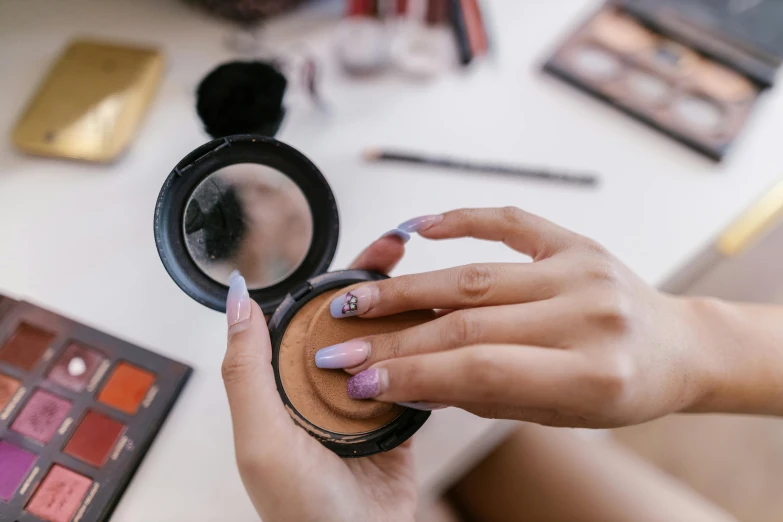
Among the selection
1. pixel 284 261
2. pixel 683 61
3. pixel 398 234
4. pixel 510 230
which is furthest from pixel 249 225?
pixel 683 61

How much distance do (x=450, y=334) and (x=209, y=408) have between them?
0.28 meters

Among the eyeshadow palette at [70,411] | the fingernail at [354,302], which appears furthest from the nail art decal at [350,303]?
the eyeshadow palette at [70,411]

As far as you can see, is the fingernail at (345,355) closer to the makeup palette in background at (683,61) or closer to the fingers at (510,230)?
the fingers at (510,230)

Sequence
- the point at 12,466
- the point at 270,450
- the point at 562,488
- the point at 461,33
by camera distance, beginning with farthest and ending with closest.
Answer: the point at 461,33
the point at 562,488
the point at 12,466
the point at 270,450

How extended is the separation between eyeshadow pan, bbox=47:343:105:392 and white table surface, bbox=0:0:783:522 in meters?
0.04

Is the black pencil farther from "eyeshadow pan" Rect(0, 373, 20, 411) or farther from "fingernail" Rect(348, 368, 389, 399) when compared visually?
"eyeshadow pan" Rect(0, 373, 20, 411)

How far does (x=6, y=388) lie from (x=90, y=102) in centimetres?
37

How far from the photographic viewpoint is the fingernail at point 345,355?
0.46 meters

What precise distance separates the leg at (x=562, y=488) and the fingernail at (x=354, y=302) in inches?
14.0

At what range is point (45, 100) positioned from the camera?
0.70 metres

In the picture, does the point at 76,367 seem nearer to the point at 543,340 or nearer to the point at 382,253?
the point at 382,253

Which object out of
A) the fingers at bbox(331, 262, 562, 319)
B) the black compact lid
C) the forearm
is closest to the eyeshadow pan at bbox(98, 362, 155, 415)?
the black compact lid

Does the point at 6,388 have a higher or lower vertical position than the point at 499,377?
lower

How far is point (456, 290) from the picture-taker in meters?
0.46
